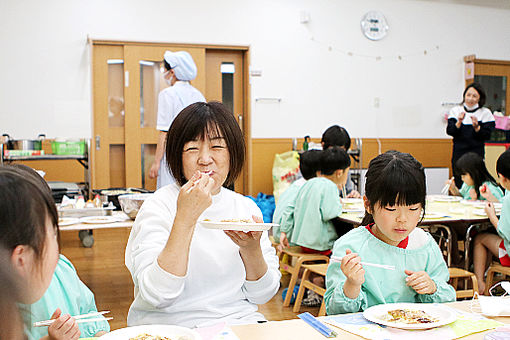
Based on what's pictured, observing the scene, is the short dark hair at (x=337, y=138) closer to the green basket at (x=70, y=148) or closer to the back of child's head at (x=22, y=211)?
the green basket at (x=70, y=148)

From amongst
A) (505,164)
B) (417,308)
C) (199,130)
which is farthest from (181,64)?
(417,308)

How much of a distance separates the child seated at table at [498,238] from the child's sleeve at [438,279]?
1.36 meters

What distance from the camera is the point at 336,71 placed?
7090 millimetres

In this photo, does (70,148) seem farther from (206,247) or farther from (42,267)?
(42,267)

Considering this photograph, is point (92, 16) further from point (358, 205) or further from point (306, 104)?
point (358, 205)

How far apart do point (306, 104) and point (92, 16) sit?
293 cm

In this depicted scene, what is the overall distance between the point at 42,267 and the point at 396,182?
116 centimetres

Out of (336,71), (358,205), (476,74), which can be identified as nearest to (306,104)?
(336,71)

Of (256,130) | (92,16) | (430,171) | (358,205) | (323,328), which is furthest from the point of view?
(430,171)

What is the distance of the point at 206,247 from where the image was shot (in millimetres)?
1419

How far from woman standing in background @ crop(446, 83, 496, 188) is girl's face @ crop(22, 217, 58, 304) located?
5.50 metres

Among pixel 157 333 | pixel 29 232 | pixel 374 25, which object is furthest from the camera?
pixel 374 25

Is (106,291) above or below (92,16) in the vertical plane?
below

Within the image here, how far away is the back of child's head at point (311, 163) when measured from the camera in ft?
11.3
